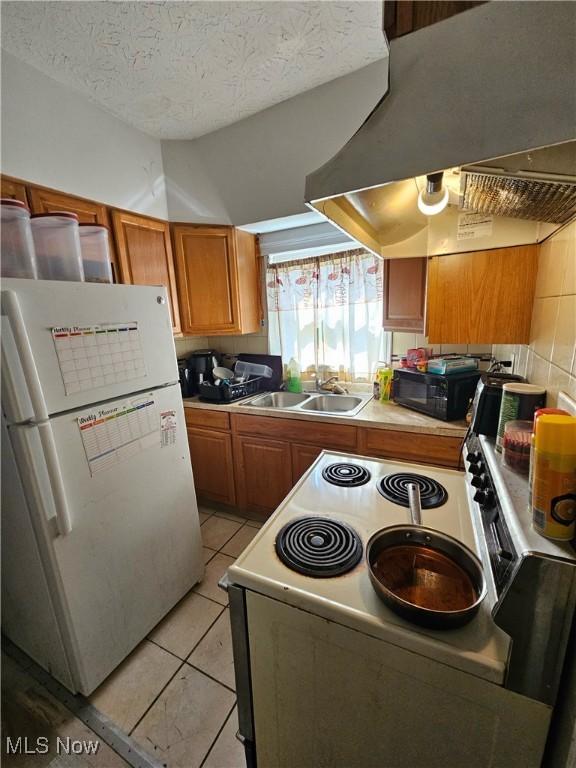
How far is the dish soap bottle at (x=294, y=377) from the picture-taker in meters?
2.50

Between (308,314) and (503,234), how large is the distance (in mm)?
1422

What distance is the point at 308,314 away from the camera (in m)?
2.47

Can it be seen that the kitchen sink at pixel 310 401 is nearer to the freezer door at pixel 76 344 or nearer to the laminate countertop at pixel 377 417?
the laminate countertop at pixel 377 417

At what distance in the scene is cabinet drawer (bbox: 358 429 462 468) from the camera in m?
1.59

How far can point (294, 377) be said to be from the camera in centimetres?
250

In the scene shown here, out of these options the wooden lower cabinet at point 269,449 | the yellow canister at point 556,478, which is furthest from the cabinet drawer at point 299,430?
the yellow canister at point 556,478

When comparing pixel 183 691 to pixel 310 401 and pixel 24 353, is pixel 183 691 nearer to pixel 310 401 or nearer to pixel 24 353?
pixel 24 353

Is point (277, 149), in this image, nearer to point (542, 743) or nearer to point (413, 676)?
point (413, 676)

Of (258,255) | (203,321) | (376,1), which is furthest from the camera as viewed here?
(258,255)

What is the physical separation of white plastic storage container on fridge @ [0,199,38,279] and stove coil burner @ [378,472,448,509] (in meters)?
1.43

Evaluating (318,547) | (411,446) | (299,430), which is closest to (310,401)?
(299,430)

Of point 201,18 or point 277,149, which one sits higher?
point 201,18

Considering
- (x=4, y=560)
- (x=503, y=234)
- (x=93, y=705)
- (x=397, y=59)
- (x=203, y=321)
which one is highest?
(x=397, y=59)

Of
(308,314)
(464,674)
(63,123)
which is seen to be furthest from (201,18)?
(464,674)
